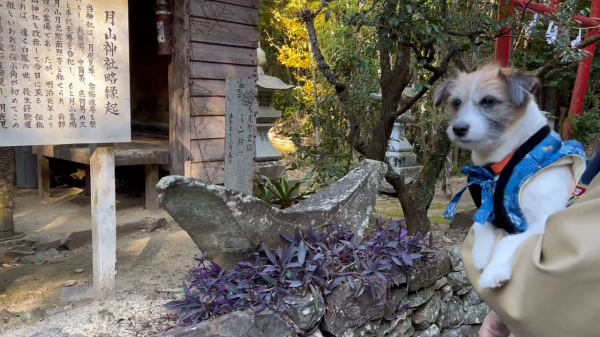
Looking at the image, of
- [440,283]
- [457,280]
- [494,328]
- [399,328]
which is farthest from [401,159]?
[494,328]

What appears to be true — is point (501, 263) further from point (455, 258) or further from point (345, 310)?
point (455, 258)

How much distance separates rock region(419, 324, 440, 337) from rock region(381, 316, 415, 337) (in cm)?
14

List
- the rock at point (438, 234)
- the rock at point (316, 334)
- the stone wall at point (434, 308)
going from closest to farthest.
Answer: the rock at point (316, 334), the stone wall at point (434, 308), the rock at point (438, 234)

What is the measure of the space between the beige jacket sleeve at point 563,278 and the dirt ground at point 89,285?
2534mm

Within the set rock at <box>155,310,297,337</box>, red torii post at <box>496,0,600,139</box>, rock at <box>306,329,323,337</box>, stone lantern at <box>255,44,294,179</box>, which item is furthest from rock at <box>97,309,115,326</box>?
red torii post at <box>496,0,600,139</box>

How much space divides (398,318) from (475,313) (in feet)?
3.66

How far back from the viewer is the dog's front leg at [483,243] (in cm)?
181

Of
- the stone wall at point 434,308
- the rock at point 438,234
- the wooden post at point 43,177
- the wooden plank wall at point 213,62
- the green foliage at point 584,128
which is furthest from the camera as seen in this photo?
the green foliage at point 584,128

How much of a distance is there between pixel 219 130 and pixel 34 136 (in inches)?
129

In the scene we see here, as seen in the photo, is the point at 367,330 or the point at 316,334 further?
the point at 367,330

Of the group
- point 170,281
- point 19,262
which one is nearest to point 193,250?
point 170,281

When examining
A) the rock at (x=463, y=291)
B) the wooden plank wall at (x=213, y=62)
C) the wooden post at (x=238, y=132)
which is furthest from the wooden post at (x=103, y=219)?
the rock at (x=463, y=291)

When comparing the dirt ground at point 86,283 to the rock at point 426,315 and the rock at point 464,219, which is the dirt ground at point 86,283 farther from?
the rock at point 464,219

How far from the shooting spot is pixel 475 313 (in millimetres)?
4324
